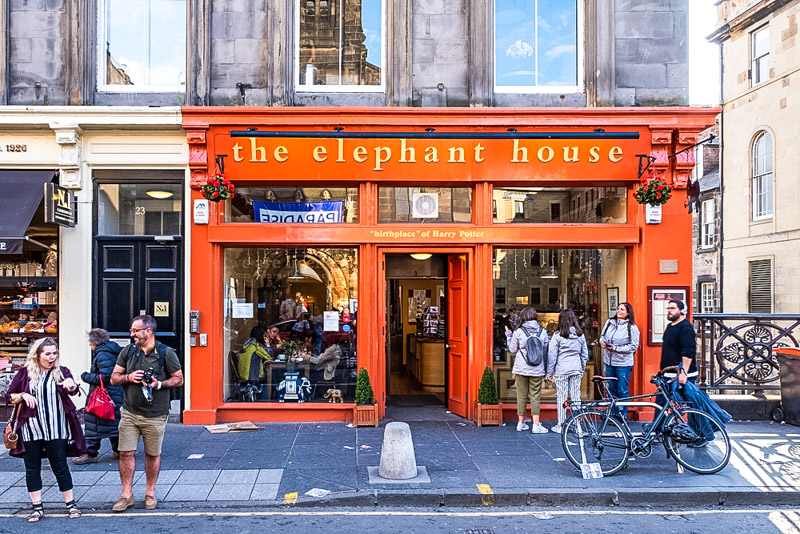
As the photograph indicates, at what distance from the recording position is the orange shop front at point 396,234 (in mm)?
10156

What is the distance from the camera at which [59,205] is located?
9602mm

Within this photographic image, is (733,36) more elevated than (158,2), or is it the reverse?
(733,36)

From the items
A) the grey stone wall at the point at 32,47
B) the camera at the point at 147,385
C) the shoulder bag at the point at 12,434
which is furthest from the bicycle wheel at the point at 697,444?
the grey stone wall at the point at 32,47

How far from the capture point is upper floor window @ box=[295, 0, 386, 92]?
10.7 metres

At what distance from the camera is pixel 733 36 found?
81.8 feet

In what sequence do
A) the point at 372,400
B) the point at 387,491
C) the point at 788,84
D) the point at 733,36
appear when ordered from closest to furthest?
the point at 387,491
the point at 372,400
the point at 788,84
the point at 733,36

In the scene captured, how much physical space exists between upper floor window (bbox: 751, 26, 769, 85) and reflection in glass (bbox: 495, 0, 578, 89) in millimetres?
16438

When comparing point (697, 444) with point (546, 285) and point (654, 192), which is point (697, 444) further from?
point (654, 192)

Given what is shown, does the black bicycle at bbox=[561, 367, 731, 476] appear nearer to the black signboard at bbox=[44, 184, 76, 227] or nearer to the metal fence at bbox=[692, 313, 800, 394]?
the metal fence at bbox=[692, 313, 800, 394]

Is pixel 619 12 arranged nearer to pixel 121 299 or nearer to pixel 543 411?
pixel 543 411

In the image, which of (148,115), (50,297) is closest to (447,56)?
(148,115)

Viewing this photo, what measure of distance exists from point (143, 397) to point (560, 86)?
8.42m

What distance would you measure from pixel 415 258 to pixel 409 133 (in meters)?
2.40

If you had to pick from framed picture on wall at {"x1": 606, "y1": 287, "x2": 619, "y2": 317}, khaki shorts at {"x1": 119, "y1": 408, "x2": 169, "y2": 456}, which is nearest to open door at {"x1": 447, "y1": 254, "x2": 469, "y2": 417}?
framed picture on wall at {"x1": 606, "y1": 287, "x2": 619, "y2": 317}
